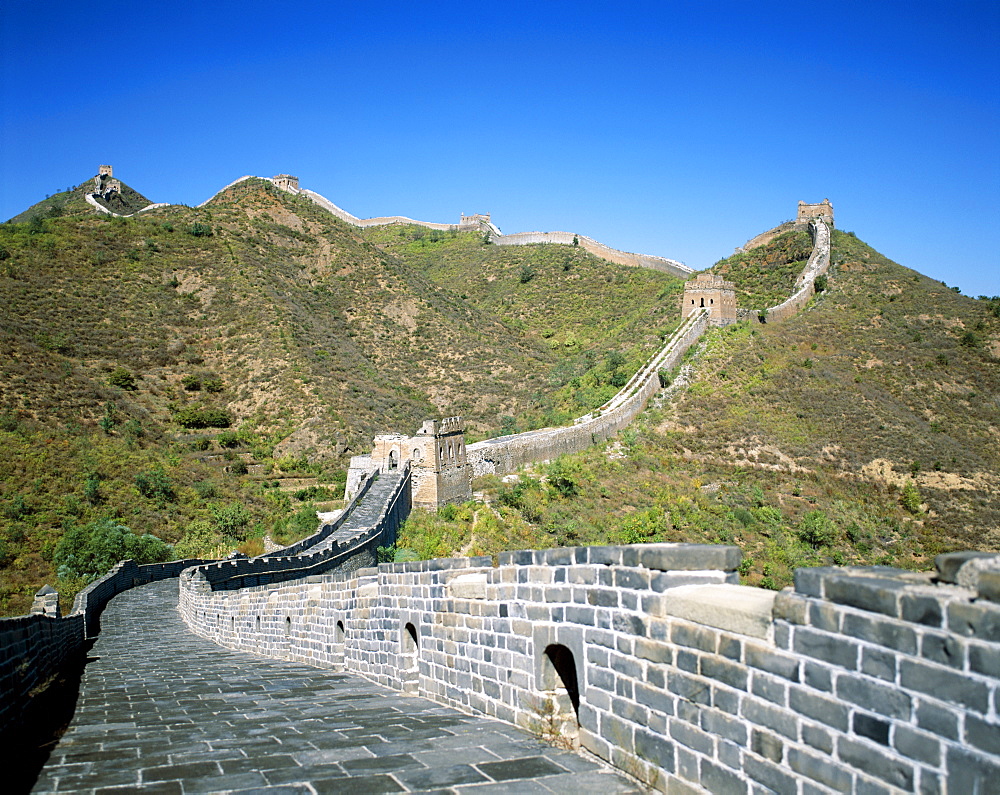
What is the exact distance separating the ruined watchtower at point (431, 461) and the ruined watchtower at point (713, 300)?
22.0 metres


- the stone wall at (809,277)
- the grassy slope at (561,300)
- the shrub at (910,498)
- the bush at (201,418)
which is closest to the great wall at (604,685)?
the shrub at (910,498)

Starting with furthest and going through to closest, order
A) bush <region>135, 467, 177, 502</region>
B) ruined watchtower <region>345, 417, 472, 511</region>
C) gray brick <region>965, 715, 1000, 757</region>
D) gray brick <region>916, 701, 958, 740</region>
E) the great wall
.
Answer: bush <region>135, 467, 177, 502</region>
ruined watchtower <region>345, 417, 472, 511</region>
the great wall
gray brick <region>916, 701, 958, 740</region>
gray brick <region>965, 715, 1000, 757</region>

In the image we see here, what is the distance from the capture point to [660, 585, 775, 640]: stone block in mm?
4188

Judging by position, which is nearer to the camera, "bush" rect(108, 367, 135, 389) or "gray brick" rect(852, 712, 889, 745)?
"gray brick" rect(852, 712, 889, 745)

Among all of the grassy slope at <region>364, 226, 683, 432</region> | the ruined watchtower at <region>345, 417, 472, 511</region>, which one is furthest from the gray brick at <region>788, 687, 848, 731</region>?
the grassy slope at <region>364, 226, 683, 432</region>

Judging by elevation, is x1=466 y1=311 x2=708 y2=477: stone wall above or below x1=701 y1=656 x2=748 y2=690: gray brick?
above

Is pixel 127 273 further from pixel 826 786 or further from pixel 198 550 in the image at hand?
pixel 826 786

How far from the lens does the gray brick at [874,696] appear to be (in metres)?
3.35

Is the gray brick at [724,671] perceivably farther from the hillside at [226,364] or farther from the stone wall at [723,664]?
the hillside at [226,364]

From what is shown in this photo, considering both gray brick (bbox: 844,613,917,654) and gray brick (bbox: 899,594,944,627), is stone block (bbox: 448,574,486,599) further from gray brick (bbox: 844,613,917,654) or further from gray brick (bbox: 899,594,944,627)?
gray brick (bbox: 899,594,944,627)

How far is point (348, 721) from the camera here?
7332 millimetres

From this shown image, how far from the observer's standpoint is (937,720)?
320 centimetres

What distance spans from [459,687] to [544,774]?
2705 millimetres

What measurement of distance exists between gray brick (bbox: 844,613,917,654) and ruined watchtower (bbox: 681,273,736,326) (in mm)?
43765
